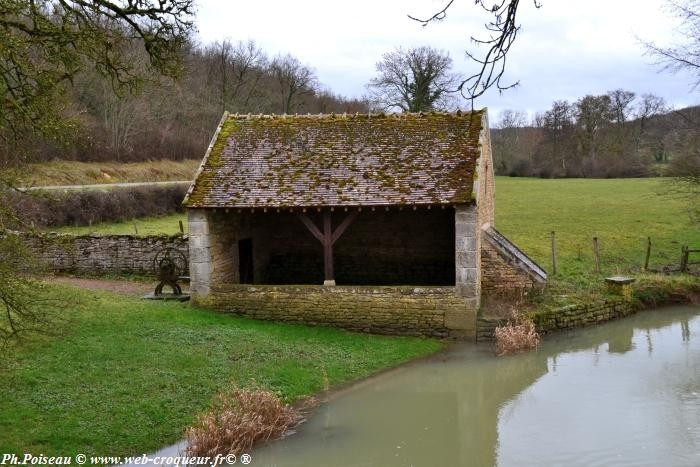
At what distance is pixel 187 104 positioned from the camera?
3984 centimetres

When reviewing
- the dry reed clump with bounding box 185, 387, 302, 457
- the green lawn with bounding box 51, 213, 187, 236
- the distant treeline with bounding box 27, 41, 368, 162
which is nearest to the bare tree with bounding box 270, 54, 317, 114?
the distant treeline with bounding box 27, 41, 368, 162

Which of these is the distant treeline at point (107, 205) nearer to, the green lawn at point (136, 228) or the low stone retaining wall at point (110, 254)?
the green lawn at point (136, 228)

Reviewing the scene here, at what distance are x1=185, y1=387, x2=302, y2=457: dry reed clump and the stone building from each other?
14.5ft

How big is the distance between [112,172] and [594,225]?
2311 cm

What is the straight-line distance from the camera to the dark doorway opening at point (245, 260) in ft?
49.1

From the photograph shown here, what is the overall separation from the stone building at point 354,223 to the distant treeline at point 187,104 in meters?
17.8

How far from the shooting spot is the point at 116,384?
9.02m

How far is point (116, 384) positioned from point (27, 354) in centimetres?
178

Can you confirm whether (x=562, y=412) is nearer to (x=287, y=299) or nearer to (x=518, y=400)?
(x=518, y=400)

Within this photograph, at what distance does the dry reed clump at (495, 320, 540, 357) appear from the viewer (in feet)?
39.4

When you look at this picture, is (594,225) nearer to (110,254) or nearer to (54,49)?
(110,254)

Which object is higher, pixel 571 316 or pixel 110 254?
pixel 110 254

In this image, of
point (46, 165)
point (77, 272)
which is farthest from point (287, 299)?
point (46, 165)

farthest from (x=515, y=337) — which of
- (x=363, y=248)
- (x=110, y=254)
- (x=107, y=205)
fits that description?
(x=107, y=205)
